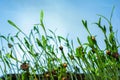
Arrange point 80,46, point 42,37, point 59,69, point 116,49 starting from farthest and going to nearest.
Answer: point 59,69, point 42,37, point 80,46, point 116,49

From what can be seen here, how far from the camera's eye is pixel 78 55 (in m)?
1.64

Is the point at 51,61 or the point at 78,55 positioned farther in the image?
the point at 51,61

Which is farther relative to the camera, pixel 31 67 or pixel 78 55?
pixel 31 67

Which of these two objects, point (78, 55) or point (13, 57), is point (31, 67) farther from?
point (78, 55)

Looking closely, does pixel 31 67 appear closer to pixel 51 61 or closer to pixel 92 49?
pixel 51 61

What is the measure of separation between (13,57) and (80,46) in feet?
1.48

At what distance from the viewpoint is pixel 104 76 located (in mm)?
1588


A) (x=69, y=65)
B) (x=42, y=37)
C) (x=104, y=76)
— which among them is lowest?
(x=104, y=76)

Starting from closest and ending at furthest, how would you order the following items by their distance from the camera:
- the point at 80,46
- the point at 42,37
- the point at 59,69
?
the point at 80,46 → the point at 42,37 → the point at 59,69

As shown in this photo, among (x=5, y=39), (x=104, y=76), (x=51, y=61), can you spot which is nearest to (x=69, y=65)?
(x=51, y=61)

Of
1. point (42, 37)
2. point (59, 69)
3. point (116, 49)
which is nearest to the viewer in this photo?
point (116, 49)

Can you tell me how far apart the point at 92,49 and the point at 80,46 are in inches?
2.6

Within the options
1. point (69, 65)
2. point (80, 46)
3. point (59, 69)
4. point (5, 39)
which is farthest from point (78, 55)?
point (5, 39)

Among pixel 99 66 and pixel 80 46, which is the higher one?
pixel 80 46
